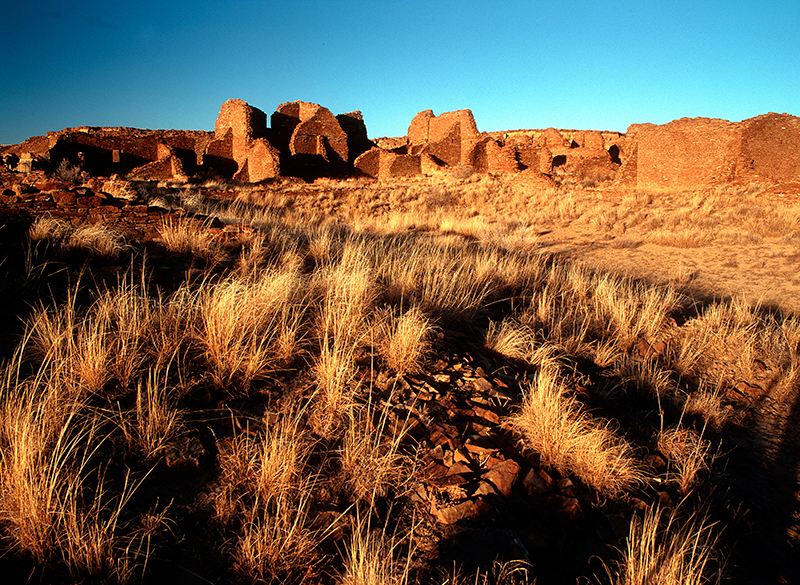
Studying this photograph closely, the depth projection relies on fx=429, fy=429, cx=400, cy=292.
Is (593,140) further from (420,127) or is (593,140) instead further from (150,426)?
(150,426)

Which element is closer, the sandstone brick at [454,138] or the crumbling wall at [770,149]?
the crumbling wall at [770,149]

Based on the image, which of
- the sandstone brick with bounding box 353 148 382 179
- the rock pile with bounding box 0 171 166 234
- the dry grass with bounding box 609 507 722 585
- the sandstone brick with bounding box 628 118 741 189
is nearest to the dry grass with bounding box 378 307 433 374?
the dry grass with bounding box 609 507 722 585

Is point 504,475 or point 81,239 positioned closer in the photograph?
point 504,475

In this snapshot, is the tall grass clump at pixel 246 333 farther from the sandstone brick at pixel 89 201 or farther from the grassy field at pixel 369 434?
the sandstone brick at pixel 89 201

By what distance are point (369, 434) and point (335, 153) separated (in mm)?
24375

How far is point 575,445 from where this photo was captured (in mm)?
2145

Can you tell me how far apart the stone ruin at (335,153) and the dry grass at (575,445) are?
1723cm

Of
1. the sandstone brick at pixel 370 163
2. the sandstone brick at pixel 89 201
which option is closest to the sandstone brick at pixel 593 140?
the sandstone brick at pixel 370 163

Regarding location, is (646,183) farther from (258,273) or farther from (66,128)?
(66,128)

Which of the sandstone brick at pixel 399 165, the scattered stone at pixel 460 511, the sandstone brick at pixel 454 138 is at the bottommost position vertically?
the scattered stone at pixel 460 511

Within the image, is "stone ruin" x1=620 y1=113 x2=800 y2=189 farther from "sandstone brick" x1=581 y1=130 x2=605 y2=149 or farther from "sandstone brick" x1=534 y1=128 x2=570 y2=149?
"sandstone brick" x1=581 y1=130 x2=605 y2=149

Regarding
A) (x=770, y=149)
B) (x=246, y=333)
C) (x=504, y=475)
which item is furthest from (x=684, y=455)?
(x=770, y=149)

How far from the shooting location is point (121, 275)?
364 centimetres

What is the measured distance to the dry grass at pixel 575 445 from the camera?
207cm
